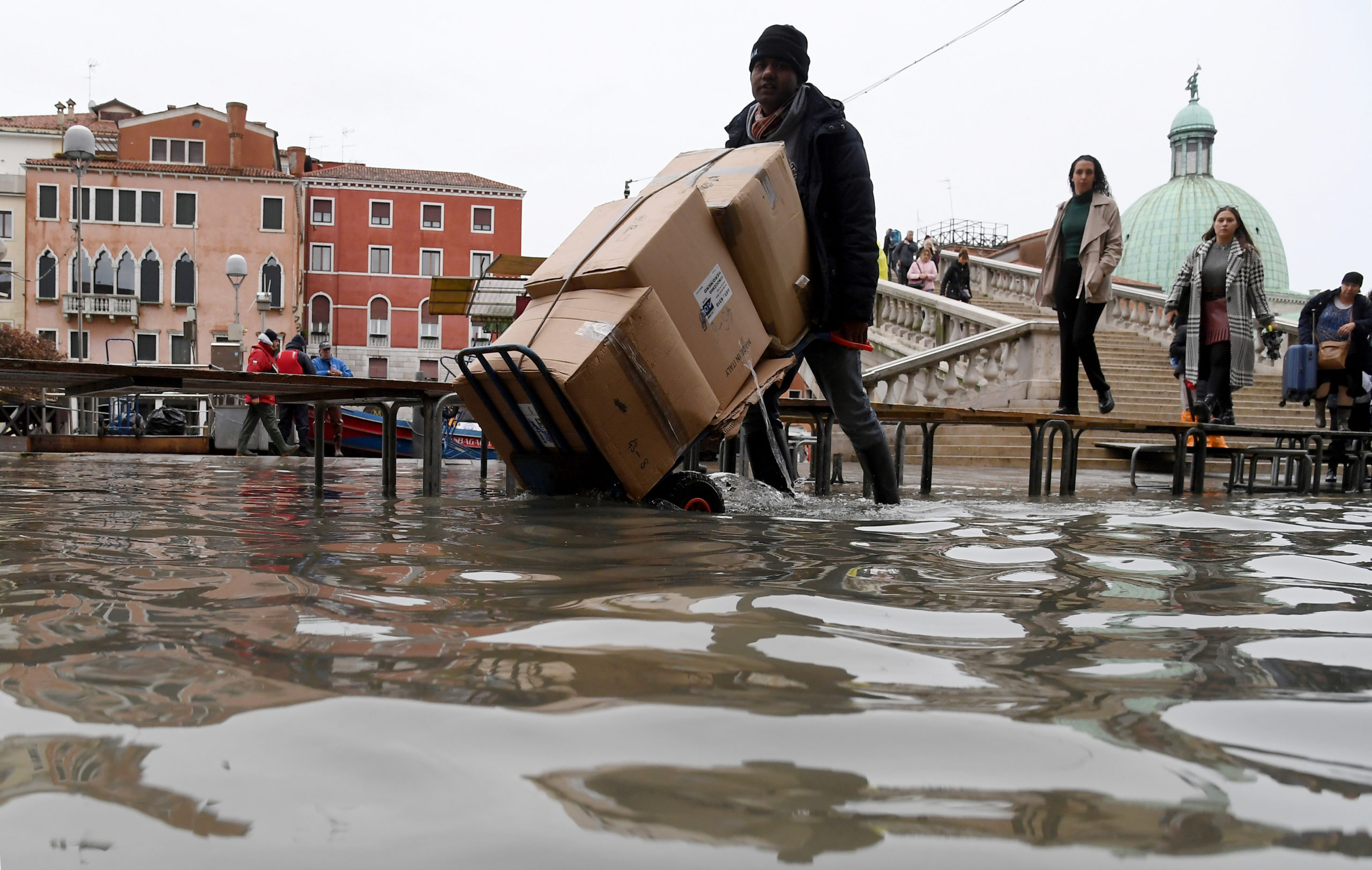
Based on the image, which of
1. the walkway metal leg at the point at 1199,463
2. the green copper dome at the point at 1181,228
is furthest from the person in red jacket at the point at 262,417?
the green copper dome at the point at 1181,228

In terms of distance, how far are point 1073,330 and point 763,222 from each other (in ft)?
14.3

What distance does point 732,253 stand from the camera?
4.18m

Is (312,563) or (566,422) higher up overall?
(566,422)

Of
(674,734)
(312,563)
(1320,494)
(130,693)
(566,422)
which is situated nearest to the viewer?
(674,734)

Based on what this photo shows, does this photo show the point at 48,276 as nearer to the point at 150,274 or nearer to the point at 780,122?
the point at 150,274

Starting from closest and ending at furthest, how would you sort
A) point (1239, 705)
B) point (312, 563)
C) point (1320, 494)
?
point (1239, 705), point (312, 563), point (1320, 494)

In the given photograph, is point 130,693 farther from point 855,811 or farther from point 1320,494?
point 1320,494

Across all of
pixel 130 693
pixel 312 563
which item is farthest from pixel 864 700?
pixel 312 563

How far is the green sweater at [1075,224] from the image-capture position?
25.4ft

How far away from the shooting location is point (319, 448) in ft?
20.6

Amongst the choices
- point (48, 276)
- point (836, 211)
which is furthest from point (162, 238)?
point (836, 211)

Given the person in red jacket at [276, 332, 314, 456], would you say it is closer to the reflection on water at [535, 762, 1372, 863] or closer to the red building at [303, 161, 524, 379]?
the reflection on water at [535, 762, 1372, 863]

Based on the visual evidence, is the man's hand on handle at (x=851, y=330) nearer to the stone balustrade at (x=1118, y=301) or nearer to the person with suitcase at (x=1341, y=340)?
the person with suitcase at (x=1341, y=340)

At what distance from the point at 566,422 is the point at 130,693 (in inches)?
102
